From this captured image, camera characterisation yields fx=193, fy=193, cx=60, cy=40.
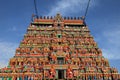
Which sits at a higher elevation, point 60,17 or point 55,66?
point 60,17

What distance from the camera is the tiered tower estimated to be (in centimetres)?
4650

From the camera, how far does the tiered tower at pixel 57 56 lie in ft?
153

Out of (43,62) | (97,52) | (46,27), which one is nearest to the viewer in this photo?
(43,62)

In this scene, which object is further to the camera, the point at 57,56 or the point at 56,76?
the point at 57,56

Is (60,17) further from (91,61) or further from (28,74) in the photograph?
(28,74)

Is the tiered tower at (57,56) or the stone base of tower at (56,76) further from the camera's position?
the tiered tower at (57,56)

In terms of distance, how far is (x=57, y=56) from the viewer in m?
48.4

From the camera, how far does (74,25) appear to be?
2386 inches

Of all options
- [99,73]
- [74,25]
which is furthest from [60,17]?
[99,73]

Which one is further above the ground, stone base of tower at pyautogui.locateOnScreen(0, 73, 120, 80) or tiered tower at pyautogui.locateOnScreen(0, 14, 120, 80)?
tiered tower at pyautogui.locateOnScreen(0, 14, 120, 80)

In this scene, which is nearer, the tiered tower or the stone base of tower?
the stone base of tower

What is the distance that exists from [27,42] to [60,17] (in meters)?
14.5

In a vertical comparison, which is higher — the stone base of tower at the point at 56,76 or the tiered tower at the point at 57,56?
the tiered tower at the point at 57,56

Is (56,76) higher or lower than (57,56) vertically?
lower
